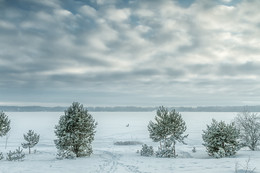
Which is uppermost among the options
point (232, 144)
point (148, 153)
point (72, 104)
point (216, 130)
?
point (72, 104)

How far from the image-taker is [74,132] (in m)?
33.1

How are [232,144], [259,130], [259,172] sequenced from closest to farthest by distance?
[259,172]
[232,144]
[259,130]

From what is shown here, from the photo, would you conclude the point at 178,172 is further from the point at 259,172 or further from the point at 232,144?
the point at 232,144

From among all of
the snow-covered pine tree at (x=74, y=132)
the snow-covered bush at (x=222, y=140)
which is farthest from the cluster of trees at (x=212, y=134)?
the snow-covered pine tree at (x=74, y=132)

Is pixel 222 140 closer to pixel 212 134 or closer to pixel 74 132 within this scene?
pixel 212 134

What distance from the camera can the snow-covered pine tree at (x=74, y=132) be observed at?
32.3m

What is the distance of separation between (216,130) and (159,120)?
10.1 metres

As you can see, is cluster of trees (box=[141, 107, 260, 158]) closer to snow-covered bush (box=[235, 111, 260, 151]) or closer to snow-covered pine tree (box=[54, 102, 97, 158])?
snow-covered bush (box=[235, 111, 260, 151])

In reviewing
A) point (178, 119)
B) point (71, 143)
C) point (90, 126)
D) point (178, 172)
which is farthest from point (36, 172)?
point (178, 119)

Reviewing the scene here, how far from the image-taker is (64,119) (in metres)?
33.0

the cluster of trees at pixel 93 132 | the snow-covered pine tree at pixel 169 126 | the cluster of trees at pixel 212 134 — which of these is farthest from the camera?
the snow-covered pine tree at pixel 169 126

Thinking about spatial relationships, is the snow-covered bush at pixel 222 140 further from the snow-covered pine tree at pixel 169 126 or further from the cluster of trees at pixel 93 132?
the snow-covered pine tree at pixel 169 126

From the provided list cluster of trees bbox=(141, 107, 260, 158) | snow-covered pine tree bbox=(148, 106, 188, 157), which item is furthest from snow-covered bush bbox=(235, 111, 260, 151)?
snow-covered pine tree bbox=(148, 106, 188, 157)

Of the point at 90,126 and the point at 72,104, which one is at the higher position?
the point at 72,104
